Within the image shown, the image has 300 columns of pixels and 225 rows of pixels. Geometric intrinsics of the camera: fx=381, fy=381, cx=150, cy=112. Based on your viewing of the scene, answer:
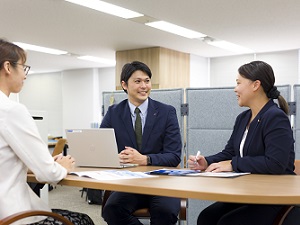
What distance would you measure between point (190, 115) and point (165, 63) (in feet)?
19.5

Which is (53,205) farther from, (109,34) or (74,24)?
(109,34)

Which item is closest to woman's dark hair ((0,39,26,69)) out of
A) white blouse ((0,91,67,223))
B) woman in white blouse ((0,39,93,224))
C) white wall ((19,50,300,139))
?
woman in white blouse ((0,39,93,224))

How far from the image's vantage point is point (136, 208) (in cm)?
232

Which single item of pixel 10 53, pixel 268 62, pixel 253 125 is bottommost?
pixel 253 125

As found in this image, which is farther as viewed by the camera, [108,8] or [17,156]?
[108,8]

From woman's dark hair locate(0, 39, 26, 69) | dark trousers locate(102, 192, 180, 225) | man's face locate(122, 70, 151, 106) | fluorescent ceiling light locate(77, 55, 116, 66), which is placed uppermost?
fluorescent ceiling light locate(77, 55, 116, 66)

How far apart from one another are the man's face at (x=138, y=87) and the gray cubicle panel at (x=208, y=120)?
2.46ft

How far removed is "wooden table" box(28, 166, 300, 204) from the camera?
4.23 ft

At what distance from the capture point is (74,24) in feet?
21.7

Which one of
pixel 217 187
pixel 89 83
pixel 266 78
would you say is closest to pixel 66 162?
pixel 217 187

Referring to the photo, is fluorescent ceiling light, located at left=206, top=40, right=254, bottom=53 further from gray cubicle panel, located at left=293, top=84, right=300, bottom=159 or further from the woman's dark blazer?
the woman's dark blazer

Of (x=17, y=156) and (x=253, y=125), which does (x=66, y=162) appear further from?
(x=253, y=125)

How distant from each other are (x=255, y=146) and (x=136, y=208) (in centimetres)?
82

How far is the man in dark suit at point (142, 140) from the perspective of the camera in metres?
2.24
